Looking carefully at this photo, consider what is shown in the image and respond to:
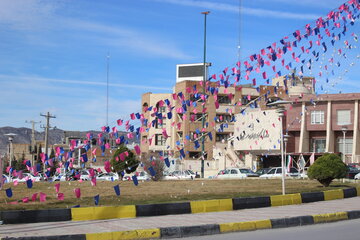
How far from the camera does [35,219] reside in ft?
38.2

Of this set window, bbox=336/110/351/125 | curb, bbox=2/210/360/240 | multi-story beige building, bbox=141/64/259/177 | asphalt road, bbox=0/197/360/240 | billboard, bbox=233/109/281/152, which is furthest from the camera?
multi-story beige building, bbox=141/64/259/177

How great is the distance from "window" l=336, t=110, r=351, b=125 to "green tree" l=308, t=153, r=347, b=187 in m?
31.2

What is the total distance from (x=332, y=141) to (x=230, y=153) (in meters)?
13.1

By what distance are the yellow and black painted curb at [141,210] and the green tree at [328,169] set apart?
5.76m

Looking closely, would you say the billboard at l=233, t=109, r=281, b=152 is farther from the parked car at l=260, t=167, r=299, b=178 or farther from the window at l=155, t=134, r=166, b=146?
the window at l=155, t=134, r=166, b=146

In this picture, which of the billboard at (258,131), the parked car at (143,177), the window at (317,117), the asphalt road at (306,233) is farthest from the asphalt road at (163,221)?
the window at (317,117)

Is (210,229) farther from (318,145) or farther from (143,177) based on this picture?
(318,145)

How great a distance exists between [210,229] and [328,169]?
12.5 m

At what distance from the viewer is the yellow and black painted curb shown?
11.6 metres

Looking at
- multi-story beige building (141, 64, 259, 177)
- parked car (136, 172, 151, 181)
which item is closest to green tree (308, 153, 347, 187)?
parked car (136, 172, 151, 181)

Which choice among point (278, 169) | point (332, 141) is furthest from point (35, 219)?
point (332, 141)

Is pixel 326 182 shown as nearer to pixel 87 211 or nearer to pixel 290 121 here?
pixel 87 211

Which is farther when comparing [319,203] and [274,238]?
[319,203]

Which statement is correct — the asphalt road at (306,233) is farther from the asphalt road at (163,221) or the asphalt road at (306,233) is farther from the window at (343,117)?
the window at (343,117)
